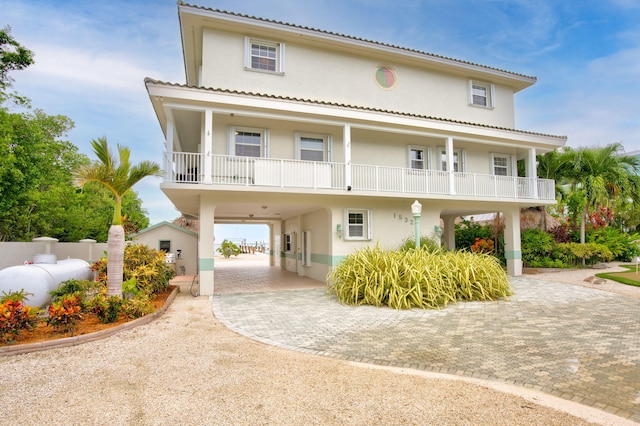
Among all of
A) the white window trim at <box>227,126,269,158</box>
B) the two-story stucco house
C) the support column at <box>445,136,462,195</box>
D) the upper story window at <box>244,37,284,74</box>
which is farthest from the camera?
the support column at <box>445,136,462,195</box>

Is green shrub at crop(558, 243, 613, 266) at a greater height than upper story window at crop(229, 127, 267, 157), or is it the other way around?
upper story window at crop(229, 127, 267, 157)

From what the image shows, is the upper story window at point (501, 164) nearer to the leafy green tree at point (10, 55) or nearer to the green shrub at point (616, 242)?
the green shrub at point (616, 242)

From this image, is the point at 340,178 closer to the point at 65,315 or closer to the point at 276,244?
the point at 65,315

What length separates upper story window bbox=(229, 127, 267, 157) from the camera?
12836mm

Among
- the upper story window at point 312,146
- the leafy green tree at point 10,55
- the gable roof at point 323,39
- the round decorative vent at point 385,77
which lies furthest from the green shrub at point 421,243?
the leafy green tree at point 10,55

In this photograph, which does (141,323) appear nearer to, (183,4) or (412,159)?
(183,4)

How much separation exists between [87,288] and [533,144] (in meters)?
17.7

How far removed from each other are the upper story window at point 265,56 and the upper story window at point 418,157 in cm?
661

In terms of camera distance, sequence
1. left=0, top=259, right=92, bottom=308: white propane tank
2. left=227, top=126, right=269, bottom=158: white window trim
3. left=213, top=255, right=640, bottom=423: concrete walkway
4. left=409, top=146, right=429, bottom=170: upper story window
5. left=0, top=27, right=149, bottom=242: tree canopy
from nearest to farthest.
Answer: left=213, top=255, right=640, bottom=423: concrete walkway, left=0, top=259, right=92, bottom=308: white propane tank, left=227, top=126, right=269, bottom=158: white window trim, left=0, top=27, right=149, bottom=242: tree canopy, left=409, top=146, right=429, bottom=170: upper story window

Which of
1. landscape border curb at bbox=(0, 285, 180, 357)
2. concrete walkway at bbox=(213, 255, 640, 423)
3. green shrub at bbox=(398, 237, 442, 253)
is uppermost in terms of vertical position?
green shrub at bbox=(398, 237, 442, 253)

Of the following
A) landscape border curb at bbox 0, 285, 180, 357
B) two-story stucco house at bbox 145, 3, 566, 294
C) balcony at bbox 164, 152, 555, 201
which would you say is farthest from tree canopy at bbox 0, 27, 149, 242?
landscape border curb at bbox 0, 285, 180, 357

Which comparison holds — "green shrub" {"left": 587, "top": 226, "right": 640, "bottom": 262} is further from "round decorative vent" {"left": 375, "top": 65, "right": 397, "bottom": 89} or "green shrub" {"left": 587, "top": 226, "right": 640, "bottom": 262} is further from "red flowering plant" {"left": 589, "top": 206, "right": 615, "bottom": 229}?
"round decorative vent" {"left": 375, "top": 65, "right": 397, "bottom": 89}

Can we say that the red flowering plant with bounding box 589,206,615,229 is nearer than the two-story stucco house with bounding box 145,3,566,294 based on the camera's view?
No

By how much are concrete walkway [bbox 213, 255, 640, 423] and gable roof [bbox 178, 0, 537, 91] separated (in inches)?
392
